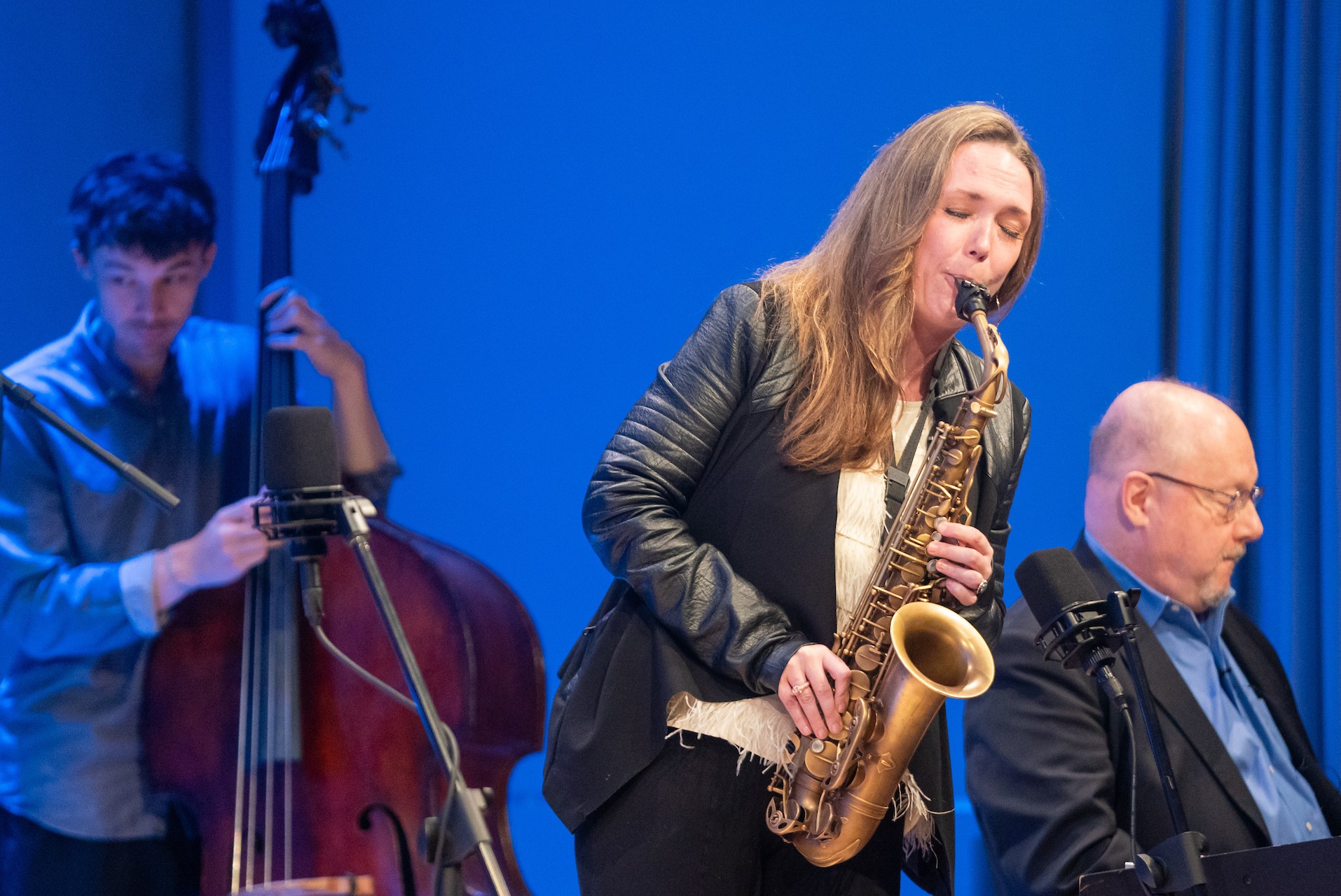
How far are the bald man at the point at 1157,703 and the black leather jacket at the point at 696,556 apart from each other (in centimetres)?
52

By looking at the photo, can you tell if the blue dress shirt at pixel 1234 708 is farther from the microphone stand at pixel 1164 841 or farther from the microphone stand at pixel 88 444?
the microphone stand at pixel 88 444

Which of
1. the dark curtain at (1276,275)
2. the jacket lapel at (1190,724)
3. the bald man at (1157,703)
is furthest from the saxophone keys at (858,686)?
the dark curtain at (1276,275)

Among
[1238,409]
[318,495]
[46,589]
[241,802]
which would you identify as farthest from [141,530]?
[1238,409]

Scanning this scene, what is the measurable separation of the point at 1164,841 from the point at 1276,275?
2.47 metres

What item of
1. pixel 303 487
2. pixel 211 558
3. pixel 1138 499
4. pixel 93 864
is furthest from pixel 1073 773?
pixel 93 864

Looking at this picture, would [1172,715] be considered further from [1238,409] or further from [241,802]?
[241,802]

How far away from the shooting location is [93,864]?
2.46 meters

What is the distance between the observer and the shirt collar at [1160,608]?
8.25ft

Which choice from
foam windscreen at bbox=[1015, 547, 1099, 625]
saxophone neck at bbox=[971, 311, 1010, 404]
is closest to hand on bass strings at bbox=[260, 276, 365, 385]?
saxophone neck at bbox=[971, 311, 1010, 404]

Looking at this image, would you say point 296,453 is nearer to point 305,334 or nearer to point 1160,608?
point 305,334

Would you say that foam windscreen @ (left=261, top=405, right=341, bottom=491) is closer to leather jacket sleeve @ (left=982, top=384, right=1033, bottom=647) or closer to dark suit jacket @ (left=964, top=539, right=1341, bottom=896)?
leather jacket sleeve @ (left=982, top=384, right=1033, bottom=647)

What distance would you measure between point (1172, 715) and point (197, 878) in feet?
6.24

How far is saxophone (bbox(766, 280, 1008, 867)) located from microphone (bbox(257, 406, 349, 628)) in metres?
0.69

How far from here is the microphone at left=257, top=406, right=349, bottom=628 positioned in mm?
1389
